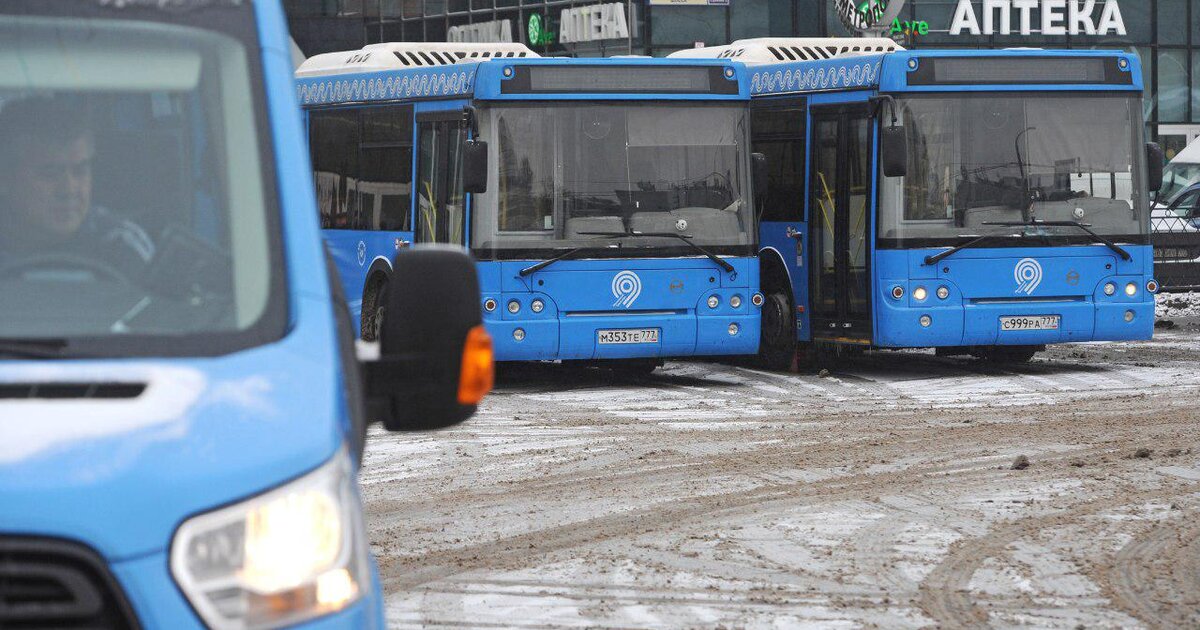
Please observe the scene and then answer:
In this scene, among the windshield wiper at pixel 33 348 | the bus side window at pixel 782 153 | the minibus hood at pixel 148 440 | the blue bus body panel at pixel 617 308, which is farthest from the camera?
the bus side window at pixel 782 153

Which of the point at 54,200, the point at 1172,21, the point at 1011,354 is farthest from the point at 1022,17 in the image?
the point at 54,200

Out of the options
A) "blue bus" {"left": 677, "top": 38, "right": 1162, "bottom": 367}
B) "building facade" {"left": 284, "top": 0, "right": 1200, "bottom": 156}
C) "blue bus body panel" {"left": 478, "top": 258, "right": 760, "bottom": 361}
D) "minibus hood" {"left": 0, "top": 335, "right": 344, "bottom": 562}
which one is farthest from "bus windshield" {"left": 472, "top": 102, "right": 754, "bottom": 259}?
"building facade" {"left": 284, "top": 0, "right": 1200, "bottom": 156}

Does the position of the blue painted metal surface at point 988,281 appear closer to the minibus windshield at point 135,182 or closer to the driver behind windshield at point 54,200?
the minibus windshield at point 135,182

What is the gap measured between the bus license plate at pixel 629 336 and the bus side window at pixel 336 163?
378cm

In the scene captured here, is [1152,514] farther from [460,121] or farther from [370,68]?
[370,68]

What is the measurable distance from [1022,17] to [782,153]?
2726cm

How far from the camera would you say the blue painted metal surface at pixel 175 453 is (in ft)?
11.3

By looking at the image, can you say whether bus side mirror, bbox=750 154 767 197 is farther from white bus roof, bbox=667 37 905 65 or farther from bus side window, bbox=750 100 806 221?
white bus roof, bbox=667 37 905 65

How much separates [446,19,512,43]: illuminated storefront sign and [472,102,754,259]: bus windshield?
29.6 metres

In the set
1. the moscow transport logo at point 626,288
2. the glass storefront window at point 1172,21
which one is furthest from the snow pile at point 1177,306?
the glass storefront window at point 1172,21

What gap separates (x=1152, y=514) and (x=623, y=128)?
8017 millimetres

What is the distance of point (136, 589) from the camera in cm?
344

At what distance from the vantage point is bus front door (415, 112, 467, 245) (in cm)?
1733

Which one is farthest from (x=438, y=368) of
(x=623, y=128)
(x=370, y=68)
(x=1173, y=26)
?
(x=1173, y=26)
